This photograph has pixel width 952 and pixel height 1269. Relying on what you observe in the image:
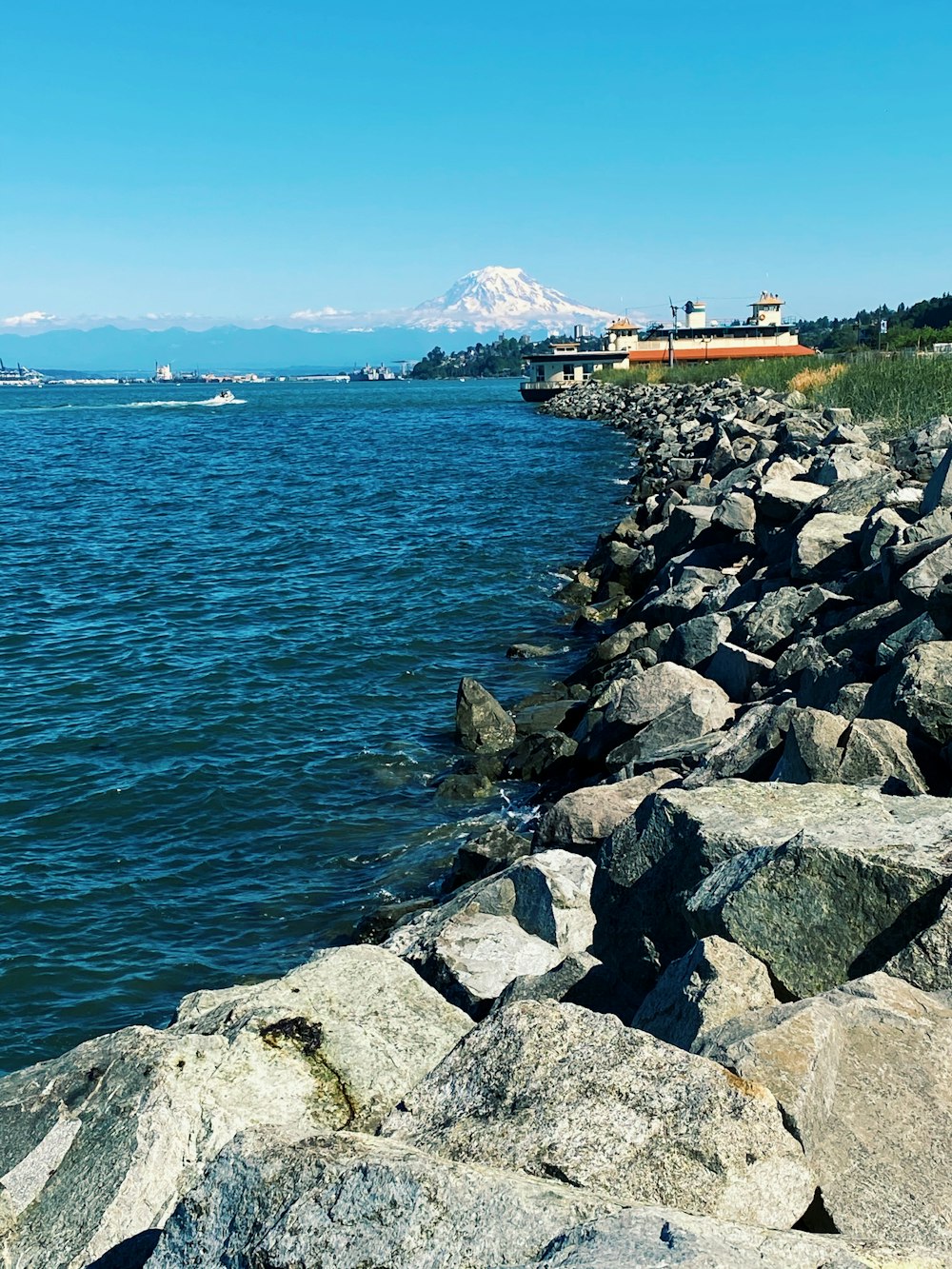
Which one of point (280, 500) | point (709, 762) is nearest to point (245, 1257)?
point (709, 762)

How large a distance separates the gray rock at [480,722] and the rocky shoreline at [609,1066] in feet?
16.9

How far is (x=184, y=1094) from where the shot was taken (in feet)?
14.4

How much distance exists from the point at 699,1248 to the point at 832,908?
7.62 feet

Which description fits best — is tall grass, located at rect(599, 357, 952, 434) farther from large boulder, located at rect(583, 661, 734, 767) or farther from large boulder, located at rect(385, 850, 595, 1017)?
large boulder, located at rect(385, 850, 595, 1017)

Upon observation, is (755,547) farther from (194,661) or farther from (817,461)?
(194,661)

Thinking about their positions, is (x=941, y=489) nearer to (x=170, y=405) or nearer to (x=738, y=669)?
(x=738, y=669)

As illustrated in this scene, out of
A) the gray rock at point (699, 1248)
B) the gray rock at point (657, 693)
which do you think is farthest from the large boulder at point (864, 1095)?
the gray rock at point (657, 693)

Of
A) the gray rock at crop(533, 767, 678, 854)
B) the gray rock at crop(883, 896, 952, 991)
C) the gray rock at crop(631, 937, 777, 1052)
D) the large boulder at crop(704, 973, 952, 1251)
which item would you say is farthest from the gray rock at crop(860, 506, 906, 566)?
the large boulder at crop(704, 973, 952, 1251)

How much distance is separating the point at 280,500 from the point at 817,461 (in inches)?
982

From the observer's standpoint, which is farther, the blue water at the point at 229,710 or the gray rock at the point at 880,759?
the blue water at the point at 229,710

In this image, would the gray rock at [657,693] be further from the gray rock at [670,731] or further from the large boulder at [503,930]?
the large boulder at [503,930]

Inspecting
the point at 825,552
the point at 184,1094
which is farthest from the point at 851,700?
the point at 184,1094

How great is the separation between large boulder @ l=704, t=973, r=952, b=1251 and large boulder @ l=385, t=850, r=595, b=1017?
89.1 inches

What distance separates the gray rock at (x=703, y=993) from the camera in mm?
4281
